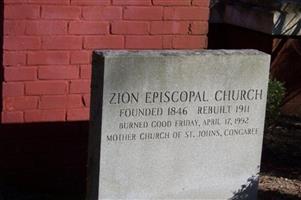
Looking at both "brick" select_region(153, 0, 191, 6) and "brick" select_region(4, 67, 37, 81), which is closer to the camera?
"brick" select_region(4, 67, 37, 81)

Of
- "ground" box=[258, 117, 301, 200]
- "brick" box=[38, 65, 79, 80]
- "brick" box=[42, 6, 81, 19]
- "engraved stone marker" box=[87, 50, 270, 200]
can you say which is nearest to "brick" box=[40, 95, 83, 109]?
"brick" box=[38, 65, 79, 80]

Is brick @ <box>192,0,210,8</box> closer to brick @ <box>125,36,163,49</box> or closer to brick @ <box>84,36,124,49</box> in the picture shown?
Result: brick @ <box>125,36,163,49</box>

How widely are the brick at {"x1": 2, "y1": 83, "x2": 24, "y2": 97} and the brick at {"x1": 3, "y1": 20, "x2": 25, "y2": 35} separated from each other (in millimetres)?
360

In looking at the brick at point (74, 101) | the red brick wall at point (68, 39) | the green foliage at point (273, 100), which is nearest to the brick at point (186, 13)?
the red brick wall at point (68, 39)

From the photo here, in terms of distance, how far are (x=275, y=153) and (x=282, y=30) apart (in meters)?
1.40

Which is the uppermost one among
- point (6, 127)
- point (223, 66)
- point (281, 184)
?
point (223, 66)

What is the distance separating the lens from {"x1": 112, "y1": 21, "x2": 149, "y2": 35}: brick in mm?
6328

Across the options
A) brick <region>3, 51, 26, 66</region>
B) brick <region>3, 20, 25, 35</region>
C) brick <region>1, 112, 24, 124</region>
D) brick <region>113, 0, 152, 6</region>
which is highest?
brick <region>113, 0, 152, 6</region>

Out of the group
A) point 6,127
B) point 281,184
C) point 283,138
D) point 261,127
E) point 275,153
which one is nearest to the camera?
point 261,127

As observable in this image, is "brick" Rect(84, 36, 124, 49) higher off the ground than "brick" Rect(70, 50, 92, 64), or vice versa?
"brick" Rect(84, 36, 124, 49)

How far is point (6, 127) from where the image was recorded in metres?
6.21

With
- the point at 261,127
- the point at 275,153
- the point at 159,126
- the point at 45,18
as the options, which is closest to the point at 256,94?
the point at 261,127

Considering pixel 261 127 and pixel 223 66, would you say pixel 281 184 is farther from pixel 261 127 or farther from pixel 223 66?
pixel 223 66

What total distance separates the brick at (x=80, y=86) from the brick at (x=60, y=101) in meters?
0.04
